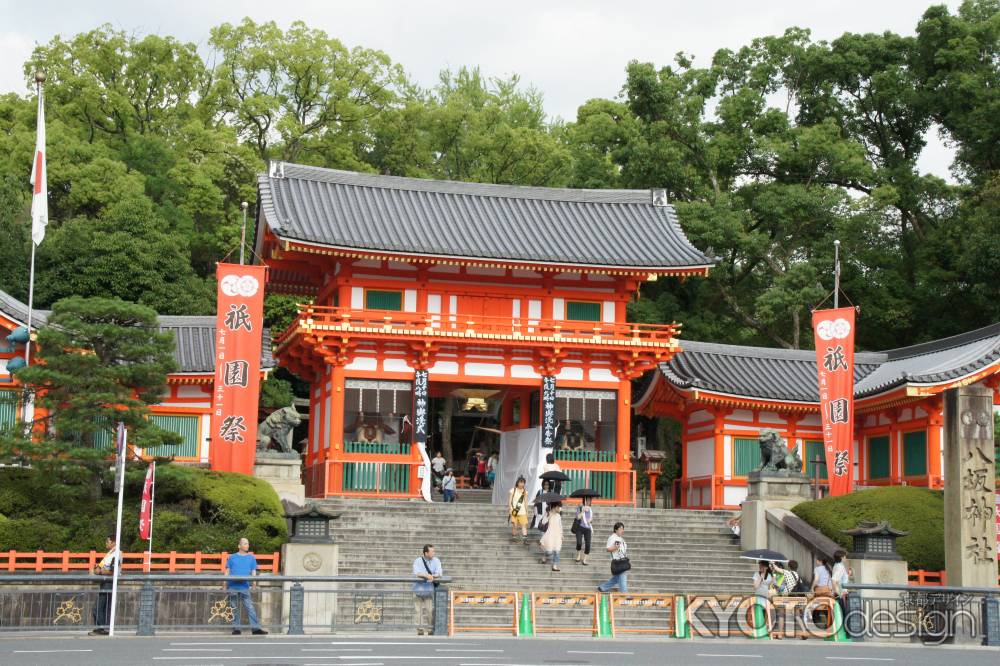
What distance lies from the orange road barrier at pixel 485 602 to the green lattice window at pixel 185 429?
15.4 meters

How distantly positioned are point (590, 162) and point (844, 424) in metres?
21.9

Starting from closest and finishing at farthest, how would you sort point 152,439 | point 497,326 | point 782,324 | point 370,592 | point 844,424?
1. point 370,592
2. point 152,439
3. point 844,424
4. point 497,326
5. point 782,324

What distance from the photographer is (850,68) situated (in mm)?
54094

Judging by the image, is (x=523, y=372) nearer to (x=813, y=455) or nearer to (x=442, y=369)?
(x=442, y=369)

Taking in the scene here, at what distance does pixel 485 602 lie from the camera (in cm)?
2208

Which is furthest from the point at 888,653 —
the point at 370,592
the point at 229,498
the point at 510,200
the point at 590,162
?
the point at 590,162

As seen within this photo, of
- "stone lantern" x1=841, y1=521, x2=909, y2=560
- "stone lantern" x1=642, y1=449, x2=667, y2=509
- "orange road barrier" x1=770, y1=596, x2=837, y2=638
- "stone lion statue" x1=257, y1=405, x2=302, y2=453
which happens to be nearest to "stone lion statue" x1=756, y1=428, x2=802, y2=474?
"stone lantern" x1=841, y1=521, x2=909, y2=560

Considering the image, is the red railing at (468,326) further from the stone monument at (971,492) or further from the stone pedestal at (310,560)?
the stone monument at (971,492)

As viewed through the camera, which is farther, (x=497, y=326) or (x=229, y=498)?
(x=497, y=326)

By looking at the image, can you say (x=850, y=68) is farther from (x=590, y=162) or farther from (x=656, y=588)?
(x=656, y=588)

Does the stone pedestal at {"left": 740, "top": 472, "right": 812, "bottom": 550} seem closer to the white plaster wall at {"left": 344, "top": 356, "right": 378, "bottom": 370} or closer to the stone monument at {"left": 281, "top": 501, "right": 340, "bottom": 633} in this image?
the stone monument at {"left": 281, "top": 501, "right": 340, "bottom": 633}

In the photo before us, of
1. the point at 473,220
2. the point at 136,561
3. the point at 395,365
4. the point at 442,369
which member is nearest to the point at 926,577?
the point at 442,369

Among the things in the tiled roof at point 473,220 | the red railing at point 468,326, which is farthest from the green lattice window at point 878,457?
the tiled roof at point 473,220

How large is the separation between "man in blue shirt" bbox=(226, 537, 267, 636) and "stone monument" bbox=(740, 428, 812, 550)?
Answer: 12.9m
